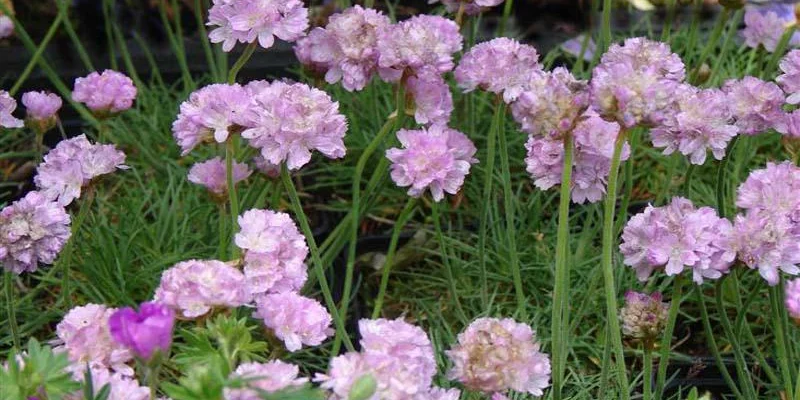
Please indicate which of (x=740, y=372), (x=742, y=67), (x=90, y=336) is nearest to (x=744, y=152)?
(x=742, y=67)

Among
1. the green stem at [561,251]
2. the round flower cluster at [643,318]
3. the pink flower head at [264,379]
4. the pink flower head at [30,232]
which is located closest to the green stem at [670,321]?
the round flower cluster at [643,318]

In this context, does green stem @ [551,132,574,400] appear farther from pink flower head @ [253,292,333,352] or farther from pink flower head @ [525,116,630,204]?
pink flower head @ [253,292,333,352]

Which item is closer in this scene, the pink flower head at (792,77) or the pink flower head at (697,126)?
the pink flower head at (697,126)

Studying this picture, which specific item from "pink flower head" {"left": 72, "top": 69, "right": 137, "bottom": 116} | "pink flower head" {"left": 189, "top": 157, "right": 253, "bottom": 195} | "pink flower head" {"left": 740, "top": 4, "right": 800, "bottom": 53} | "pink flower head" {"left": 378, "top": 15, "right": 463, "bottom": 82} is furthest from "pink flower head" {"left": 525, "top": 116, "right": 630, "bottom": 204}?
"pink flower head" {"left": 740, "top": 4, "right": 800, "bottom": 53}

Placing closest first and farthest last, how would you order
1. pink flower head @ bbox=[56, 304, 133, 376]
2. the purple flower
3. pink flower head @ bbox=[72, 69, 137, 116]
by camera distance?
the purple flower, pink flower head @ bbox=[56, 304, 133, 376], pink flower head @ bbox=[72, 69, 137, 116]

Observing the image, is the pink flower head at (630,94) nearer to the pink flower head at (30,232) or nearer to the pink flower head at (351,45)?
the pink flower head at (351,45)

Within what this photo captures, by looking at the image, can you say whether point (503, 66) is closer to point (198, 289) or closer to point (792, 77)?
point (792, 77)
